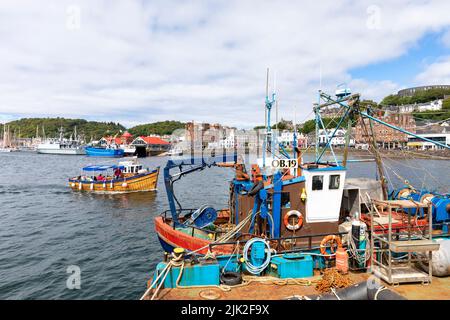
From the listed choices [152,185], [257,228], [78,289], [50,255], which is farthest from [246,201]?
[152,185]

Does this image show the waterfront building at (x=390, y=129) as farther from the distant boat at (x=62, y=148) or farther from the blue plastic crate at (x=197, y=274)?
the distant boat at (x=62, y=148)

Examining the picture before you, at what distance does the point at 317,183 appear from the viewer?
37.5ft

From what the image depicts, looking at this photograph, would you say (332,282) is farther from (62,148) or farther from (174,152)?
(62,148)

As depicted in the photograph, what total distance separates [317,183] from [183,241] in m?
6.49

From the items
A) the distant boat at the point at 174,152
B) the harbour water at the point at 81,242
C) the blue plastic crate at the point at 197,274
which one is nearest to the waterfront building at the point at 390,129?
the harbour water at the point at 81,242

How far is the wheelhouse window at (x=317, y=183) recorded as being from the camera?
11391mm

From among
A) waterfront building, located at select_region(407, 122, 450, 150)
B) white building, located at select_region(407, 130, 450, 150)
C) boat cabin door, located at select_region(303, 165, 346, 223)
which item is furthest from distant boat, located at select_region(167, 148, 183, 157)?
boat cabin door, located at select_region(303, 165, 346, 223)

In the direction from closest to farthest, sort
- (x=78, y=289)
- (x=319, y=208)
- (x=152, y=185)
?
(x=319, y=208)
(x=78, y=289)
(x=152, y=185)

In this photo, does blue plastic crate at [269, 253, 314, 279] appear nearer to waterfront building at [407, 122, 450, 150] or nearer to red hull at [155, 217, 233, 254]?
red hull at [155, 217, 233, 254]

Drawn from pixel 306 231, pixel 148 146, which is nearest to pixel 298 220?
pixel 306 231
